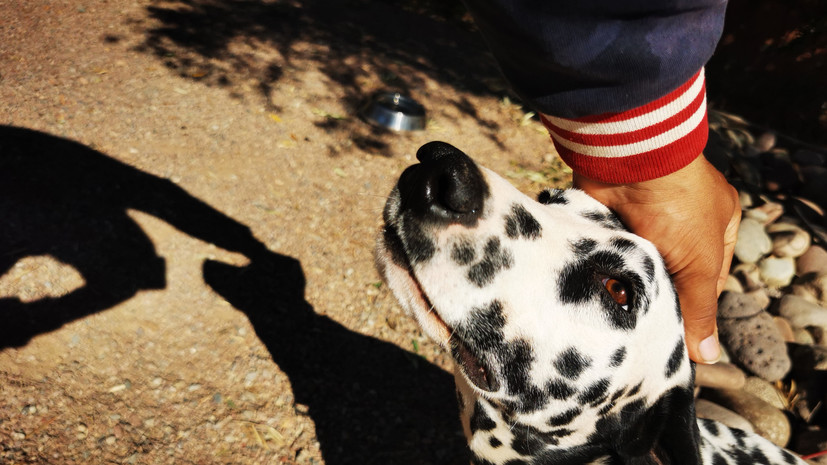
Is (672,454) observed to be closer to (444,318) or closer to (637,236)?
(637,236)

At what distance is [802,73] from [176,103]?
7.76 meters

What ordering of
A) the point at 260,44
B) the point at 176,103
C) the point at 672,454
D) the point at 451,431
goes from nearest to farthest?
1. the point at 672,454
2. the point at 451,431
3. the point at 176,103
4. the point at 260,44

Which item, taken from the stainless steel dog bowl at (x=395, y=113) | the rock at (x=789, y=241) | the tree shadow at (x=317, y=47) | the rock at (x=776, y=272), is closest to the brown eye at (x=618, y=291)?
the rock at (x=776, y=272)

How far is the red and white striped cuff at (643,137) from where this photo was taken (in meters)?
1.85

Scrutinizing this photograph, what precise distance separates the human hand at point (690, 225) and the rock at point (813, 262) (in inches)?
149

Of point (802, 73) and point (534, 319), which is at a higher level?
point (534, 319)

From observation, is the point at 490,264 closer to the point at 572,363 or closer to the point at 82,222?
the point at 572,363

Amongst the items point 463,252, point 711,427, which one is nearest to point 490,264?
point 463,252

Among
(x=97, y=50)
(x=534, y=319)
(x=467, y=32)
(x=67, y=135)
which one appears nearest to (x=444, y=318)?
(x=534, y=319)

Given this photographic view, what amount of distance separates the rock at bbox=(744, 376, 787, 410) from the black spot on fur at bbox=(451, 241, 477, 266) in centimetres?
358

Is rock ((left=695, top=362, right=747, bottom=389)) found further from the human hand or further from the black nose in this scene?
the black nose

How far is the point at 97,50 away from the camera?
643 cm

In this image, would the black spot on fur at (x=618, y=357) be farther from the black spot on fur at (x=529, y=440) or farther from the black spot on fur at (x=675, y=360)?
the black spot on fur at (x=529, y=440)

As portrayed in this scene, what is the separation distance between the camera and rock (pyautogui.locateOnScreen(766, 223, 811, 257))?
5.47 metres
